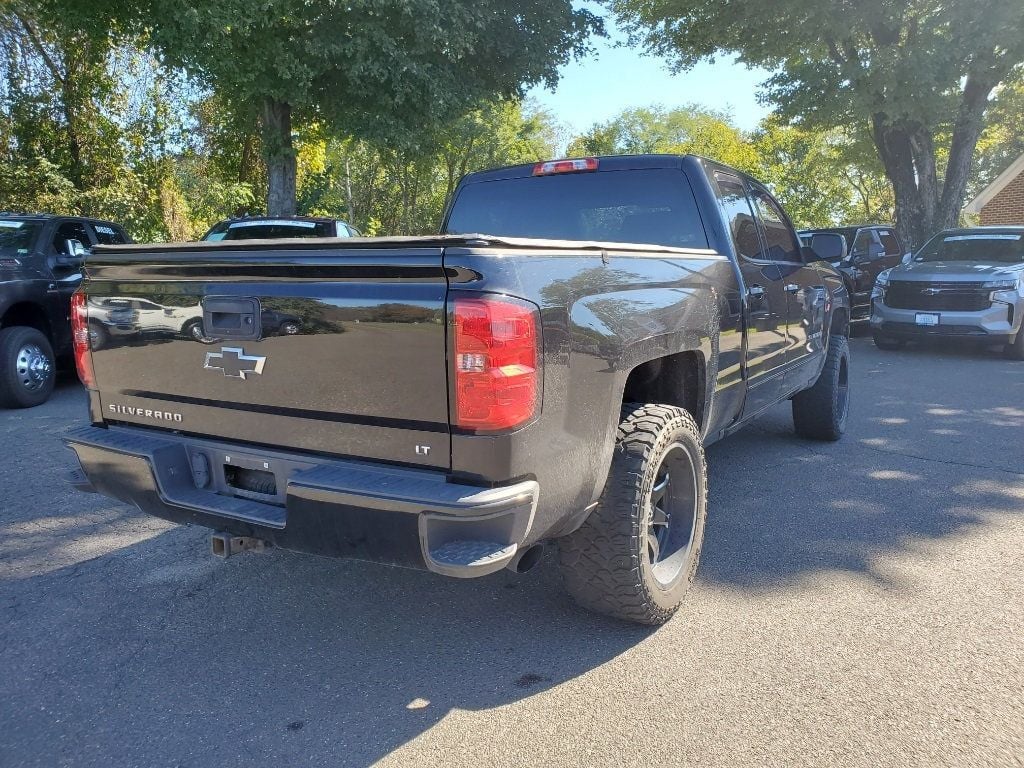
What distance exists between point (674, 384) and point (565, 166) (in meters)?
1.52

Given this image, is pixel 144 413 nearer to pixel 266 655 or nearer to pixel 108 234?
pixel 266 655

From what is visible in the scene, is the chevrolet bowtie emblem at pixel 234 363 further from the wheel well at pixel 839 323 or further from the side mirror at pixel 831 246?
the wheel well at pixel 839 323

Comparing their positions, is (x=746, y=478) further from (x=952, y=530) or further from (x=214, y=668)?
(x=214, y=668)

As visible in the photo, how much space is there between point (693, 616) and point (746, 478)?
7.03ft

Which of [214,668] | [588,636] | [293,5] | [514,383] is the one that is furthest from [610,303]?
[293,5]

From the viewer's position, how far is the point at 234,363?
288cm

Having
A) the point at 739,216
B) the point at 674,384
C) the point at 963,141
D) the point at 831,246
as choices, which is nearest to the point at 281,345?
the point at 674,384

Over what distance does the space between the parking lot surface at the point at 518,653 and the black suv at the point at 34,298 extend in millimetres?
3487

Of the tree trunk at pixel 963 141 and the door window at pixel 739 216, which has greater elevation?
the tree trunk at pixel 963 141

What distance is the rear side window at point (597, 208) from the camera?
427 centimetres

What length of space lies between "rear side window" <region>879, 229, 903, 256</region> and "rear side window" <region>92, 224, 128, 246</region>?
12.7 metres

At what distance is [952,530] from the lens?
4.37 meters

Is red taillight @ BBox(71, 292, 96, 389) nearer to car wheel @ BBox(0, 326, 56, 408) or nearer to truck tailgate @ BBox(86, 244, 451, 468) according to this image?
truck tailgate @ BBox(86, 244, 451, 468)

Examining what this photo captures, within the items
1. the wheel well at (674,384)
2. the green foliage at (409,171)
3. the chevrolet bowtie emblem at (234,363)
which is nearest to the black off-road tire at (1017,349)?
the wheel well at (674,384)
